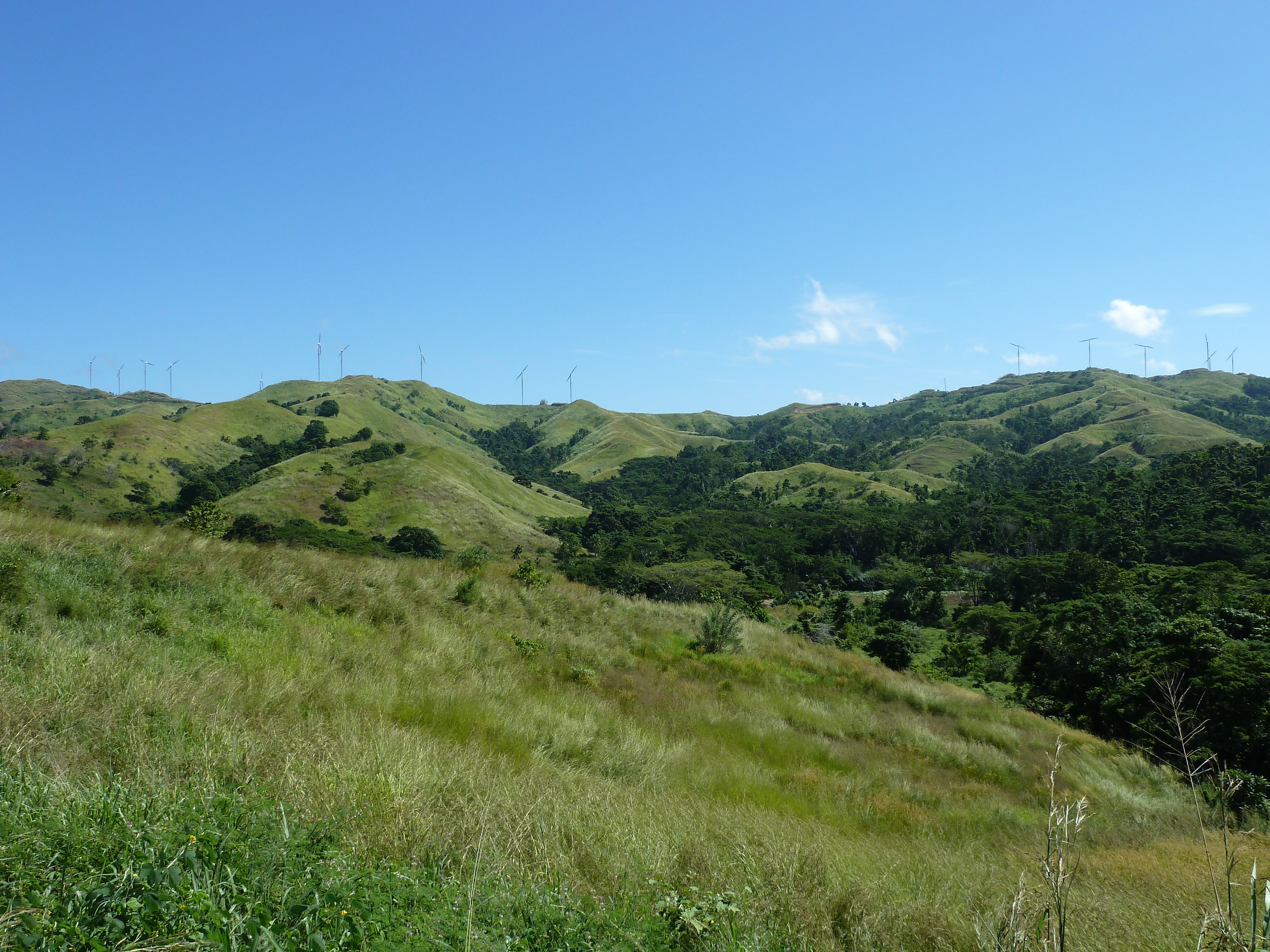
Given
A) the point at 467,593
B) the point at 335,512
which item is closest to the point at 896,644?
the point at 467,593

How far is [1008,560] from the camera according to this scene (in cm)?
7906

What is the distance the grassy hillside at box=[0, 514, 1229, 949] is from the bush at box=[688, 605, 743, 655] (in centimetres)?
410

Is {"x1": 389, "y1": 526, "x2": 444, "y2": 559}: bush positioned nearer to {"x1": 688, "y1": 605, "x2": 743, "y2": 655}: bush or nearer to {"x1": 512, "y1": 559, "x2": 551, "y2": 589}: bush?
{"x1": 512, "y1": 559, "x2": 551, "y2": 589}: bush

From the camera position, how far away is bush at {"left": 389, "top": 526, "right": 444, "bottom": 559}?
3076 inches

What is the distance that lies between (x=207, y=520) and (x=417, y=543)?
5219cm

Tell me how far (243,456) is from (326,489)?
46306mm

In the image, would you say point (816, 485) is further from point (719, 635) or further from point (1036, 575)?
point (719, 635)

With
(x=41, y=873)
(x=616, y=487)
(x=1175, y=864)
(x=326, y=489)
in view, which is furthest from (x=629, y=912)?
(x=616, y=487)

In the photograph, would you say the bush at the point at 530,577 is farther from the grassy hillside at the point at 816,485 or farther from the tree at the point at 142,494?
the grassy hillside at the point at 816,485

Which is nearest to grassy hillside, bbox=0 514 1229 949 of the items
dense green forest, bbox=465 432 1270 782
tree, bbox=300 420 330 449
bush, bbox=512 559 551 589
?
dense green forest, bbox=465 432 1270 782

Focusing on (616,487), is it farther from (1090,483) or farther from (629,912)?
(629,912)

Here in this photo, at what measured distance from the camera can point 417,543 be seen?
80562 mm

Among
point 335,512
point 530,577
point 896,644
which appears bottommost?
point 896,644

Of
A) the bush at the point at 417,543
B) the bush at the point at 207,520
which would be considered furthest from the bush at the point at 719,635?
the bush at the point at 417,543
